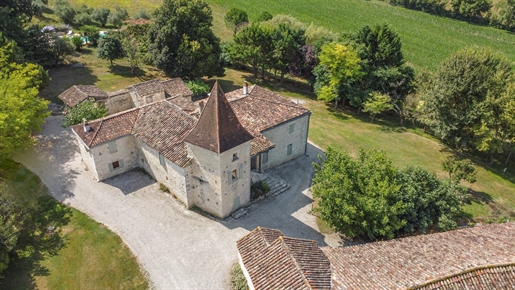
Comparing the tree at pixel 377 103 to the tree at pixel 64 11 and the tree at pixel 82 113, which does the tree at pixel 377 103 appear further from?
the tree at pixel 64 11

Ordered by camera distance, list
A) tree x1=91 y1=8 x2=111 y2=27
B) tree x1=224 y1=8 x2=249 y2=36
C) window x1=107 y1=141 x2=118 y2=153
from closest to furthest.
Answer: window x1=107 y1=141 x2=118 y2=153, tree x1=91 y1=8 x2=111 y2=27, tree x1=224 y1=8 x2=249 y2=36

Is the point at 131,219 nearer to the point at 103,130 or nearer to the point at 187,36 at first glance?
the point at 103,130

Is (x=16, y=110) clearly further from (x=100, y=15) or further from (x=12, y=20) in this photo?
(x=100, y=15)

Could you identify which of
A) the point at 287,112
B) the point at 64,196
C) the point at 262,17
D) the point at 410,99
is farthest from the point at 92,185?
the point at 262,17

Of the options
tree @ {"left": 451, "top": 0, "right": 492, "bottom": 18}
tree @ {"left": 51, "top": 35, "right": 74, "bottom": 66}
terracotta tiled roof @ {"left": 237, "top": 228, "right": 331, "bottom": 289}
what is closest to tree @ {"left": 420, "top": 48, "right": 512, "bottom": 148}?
terracotta tiled roof @ {"left": 237, "top": 228, "right": 331, "bottom": 289}

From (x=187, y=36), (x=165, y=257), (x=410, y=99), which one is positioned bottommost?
(x=165, y=257)

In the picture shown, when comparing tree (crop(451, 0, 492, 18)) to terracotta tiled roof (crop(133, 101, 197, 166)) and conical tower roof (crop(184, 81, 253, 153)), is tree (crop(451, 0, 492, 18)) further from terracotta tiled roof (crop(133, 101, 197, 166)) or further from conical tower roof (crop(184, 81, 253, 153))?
conical tower roof (crop(184, 81, 253, 153))
